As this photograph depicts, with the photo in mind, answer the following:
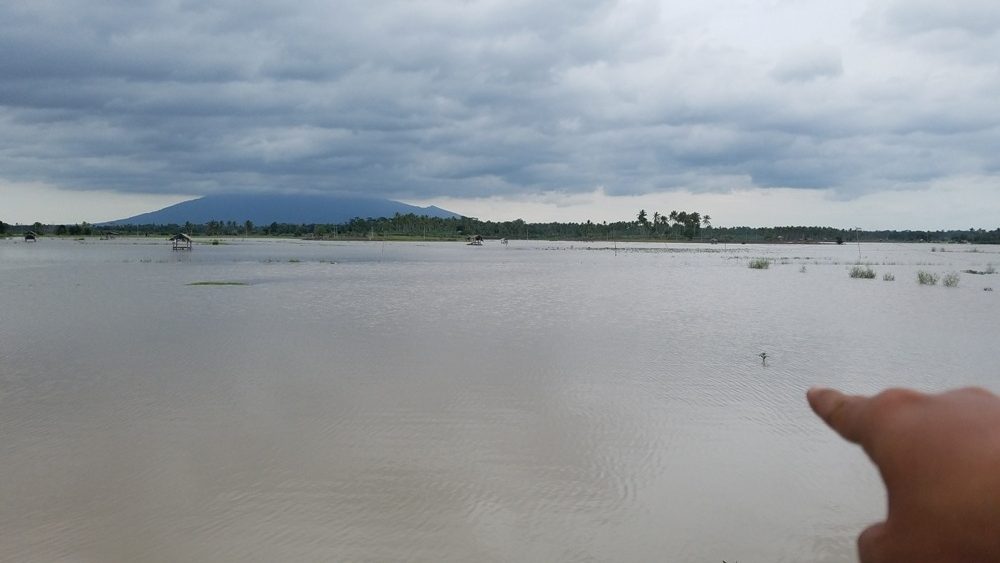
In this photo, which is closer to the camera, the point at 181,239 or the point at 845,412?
the point at 845,412

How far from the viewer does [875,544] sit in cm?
139

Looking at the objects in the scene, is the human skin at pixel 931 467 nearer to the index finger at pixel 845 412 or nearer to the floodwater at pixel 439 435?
the index finger at pixel 845 412

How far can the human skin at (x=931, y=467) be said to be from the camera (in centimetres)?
120

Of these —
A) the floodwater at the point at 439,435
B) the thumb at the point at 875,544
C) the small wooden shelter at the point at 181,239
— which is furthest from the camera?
the small wooden shelter at the point at 181,239

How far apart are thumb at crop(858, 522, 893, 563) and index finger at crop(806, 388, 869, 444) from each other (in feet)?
0.61

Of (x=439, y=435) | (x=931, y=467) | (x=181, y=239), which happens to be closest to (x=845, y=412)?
(x=931, y=467)

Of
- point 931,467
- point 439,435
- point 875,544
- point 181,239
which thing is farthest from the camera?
point 181,239

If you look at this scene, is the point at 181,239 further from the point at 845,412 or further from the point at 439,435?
the point at 845,412

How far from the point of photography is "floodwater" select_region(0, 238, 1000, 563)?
593 centimetres

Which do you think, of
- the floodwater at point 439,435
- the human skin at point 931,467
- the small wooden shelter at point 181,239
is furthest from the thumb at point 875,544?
the small wooden shelter at point 181,239

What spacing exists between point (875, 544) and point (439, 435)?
24.9 feet

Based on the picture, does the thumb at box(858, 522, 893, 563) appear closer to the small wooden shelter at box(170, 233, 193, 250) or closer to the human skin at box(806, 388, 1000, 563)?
the human skin at box(806, 388, 1000, 563)

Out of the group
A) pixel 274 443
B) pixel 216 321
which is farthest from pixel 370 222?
pixel 274 443

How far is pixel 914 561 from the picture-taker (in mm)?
1304
